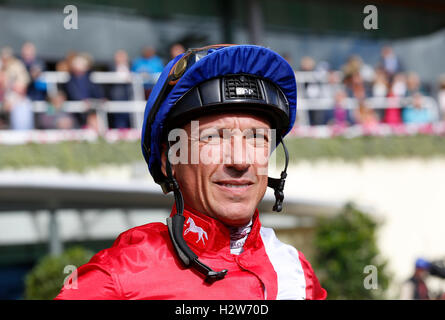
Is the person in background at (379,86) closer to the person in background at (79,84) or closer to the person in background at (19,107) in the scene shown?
the person in background at (79,84)

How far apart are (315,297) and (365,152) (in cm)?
806

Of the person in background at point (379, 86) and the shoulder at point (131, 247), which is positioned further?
the person in background at point (379, 86)

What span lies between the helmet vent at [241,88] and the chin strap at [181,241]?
0.29 m

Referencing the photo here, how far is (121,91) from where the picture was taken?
320 inches

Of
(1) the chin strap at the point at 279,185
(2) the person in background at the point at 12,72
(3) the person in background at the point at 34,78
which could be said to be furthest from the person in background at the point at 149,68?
(1) the chin strap at the point at 279,185

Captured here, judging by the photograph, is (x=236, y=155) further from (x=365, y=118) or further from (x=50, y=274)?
(x=365, y=118)

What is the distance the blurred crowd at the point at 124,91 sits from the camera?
7.38 m

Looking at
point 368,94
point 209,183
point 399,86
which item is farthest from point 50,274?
point 399,86

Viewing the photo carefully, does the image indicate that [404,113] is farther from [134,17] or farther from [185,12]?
[134,17]

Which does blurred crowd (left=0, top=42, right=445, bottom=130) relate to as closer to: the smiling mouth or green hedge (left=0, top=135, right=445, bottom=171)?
green hedge (left=0, top=135, right=445, bottom=171)

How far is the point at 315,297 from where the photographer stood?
202 centimetres

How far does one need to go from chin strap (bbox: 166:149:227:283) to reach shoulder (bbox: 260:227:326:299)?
0.25 metres

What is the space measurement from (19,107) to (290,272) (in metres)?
6.09
